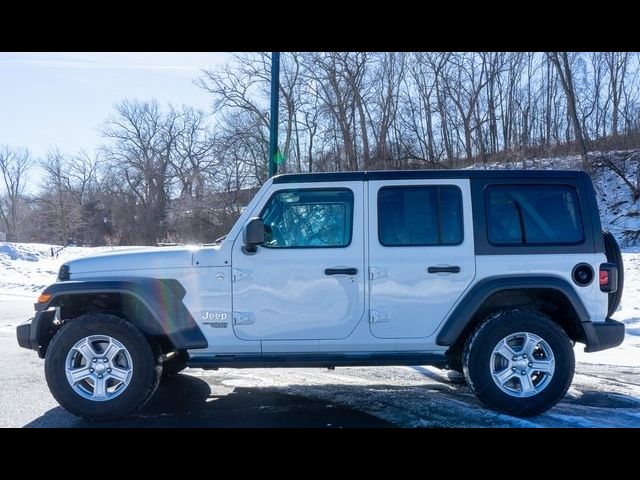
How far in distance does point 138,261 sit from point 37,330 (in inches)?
43.4

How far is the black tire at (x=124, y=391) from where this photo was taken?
480 cm

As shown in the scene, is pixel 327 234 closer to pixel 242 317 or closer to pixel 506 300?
pixel 242 317

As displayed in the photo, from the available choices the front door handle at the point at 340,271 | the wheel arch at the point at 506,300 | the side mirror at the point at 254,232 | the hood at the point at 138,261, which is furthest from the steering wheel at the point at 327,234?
the wheel arch at the point at 506,300

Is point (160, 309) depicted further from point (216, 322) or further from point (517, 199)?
point (517, 199)

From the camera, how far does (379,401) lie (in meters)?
5.38

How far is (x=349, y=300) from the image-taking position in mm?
4918

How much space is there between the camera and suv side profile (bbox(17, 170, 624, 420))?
4.84 m

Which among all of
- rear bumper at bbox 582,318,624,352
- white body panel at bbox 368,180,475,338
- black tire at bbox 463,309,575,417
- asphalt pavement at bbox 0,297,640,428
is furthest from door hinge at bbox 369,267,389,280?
rear bumper at bbox 582,318,624,352

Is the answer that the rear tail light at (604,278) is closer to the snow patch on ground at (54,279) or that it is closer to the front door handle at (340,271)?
the front door handle at (340,271)

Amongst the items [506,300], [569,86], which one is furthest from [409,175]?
[569,86]

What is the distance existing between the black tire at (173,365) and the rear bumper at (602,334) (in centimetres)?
379

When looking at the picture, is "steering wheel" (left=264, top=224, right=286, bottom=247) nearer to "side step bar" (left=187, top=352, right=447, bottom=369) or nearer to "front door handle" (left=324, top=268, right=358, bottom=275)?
"front door handle" (left=324, top=268, right=358, bottom=275)
